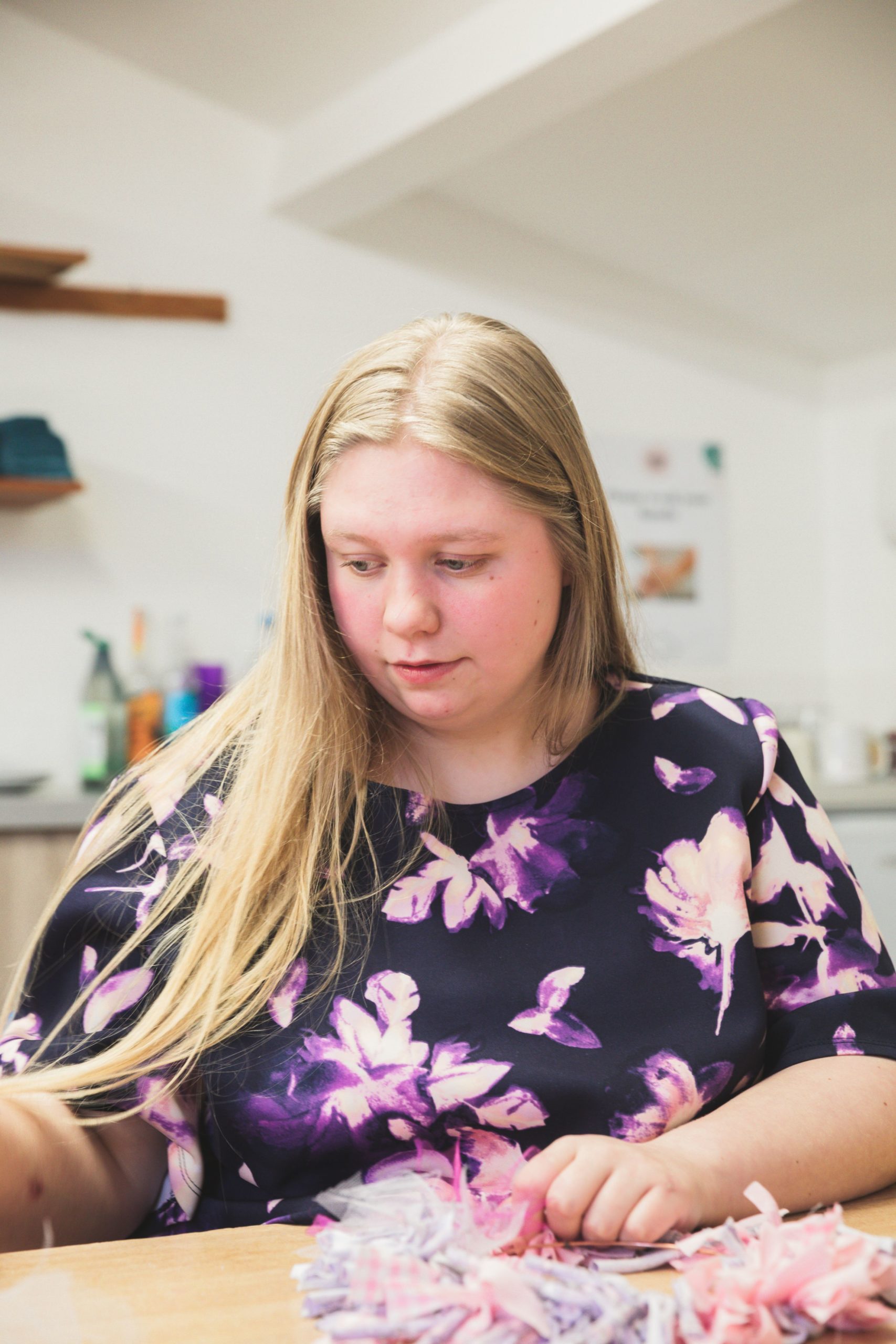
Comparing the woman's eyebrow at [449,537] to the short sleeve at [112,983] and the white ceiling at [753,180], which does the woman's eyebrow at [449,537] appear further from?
the white ceiling at [753,180]

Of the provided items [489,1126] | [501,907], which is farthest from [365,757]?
[489,1126]

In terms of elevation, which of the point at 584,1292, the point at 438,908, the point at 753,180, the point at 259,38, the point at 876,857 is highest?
the point at 259,38

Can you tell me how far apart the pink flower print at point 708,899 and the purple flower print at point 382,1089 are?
16cm

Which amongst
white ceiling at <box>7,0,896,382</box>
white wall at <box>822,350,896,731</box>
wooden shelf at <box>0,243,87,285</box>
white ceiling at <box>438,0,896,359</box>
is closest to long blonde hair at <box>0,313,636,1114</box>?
white ceiling at <box>7,0,896,382</box>

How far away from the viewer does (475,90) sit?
2.63 m

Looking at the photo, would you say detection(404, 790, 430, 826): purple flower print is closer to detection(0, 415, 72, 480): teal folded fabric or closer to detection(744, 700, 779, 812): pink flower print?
detection(744, 700, 779, 812): pink flower print

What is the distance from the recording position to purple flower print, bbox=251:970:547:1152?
0.85 m

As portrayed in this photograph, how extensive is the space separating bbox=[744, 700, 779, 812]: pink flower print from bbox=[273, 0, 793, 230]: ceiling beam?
1669 millimetres

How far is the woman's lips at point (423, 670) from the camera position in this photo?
3.01ft

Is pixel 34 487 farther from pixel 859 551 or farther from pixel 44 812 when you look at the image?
pixel 859 551

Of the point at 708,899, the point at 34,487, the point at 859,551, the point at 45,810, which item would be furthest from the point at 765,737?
the point at 859,551

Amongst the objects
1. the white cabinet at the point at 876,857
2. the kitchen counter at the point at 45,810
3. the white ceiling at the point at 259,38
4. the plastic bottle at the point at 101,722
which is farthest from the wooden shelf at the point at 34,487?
the white cabinet at the point at 876,857

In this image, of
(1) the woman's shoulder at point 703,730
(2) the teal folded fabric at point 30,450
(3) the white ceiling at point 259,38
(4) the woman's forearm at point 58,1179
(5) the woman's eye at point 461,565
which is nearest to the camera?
(4) the woman's forearm at point 58,1179

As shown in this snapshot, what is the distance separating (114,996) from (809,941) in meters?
0.51
